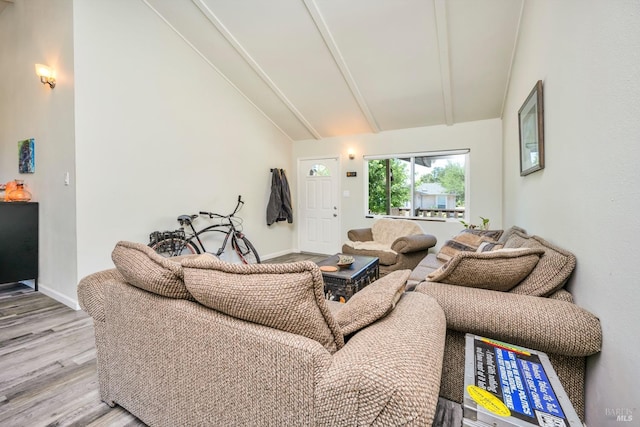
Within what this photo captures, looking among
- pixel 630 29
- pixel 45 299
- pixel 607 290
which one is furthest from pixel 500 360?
pixel 45 299

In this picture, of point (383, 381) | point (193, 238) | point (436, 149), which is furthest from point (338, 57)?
point (383, 381)

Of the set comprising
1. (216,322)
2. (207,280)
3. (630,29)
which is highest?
(630,29)

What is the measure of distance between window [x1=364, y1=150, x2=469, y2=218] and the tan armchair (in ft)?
2.39

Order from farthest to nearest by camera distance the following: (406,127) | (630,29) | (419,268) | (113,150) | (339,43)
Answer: (406,127) → (339,43) → (113,150) → (419,268) → (630,29)

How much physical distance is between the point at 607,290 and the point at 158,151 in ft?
13.1

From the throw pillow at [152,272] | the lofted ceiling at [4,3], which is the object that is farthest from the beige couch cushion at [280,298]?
the lofted ceiling at [4,3]

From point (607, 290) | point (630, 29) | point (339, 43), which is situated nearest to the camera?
point (630, 29)

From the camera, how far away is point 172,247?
3.47 metres

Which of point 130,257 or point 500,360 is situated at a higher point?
point 130,257

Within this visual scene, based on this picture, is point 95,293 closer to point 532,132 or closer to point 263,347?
point 263,347

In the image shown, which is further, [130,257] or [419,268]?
[419,268]

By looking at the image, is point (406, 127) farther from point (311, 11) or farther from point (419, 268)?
point (419, 268)

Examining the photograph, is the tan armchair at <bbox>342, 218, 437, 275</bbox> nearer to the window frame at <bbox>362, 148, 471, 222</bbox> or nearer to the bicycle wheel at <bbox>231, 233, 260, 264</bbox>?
the window frame at <bbox>362, 148, 471, 222</bbox>

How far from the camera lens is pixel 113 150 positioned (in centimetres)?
304
